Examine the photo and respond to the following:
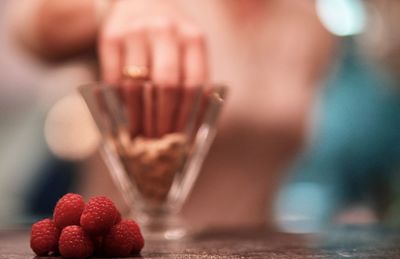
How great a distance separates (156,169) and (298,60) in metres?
0.78

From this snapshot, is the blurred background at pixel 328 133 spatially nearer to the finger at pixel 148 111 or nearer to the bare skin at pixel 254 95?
the bare skin at pixel 254 95

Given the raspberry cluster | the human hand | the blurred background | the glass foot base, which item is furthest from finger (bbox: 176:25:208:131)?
the blurred background

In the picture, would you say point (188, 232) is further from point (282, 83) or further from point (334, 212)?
point (334, 212)

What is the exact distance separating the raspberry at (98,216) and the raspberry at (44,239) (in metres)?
0.03

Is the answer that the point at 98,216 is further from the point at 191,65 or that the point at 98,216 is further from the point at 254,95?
the point at 254,95

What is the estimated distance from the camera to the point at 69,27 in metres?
1.33

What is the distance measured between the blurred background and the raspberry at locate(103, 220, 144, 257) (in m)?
1.30

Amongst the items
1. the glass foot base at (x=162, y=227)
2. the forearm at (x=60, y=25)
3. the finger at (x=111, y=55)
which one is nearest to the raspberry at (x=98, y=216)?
the glass foot base at (x=162, y=227)

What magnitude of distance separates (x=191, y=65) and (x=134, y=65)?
8cm

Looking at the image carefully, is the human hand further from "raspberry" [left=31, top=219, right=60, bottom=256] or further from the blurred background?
the blurred background

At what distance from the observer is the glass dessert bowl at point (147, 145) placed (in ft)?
2.80

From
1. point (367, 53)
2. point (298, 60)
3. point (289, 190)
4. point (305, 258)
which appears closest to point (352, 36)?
point (367, 53)

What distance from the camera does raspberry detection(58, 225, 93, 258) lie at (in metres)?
0.59

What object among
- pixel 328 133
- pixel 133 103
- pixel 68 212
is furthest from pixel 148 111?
pixel 328 133
